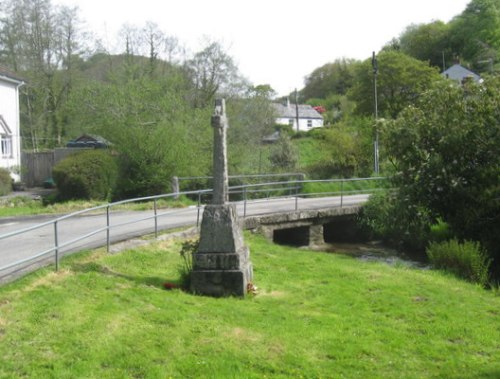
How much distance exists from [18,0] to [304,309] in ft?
121

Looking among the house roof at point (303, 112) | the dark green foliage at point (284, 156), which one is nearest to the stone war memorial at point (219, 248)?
the dark green foliage at point (284, 156)

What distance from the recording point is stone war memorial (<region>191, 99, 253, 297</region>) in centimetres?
961

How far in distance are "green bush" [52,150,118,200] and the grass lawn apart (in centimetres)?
1318

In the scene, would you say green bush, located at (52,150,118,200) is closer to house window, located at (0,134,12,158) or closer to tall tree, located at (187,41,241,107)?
house window, located at (0,134,12,158)

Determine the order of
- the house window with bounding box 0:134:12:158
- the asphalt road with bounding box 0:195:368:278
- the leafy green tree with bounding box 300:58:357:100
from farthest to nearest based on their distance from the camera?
the leafy green tree with bounding box 300:58:357:100 < the house window with bounding box 0:134:12:158 < the asphalt road with bounding box 0:195:368:278

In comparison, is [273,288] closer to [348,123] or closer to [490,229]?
[490,229]

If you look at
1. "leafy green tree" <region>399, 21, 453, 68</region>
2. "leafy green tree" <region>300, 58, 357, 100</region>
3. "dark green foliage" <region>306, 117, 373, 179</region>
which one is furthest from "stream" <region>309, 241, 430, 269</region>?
"leafy green tree" <region>300, 58, 357, 100</region>

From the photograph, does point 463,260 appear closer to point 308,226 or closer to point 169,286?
point 308,226

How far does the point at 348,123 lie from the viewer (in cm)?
4491

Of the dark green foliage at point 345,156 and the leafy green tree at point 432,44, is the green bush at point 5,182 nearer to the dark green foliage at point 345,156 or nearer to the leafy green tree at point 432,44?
the dark green foliage at point 345,156

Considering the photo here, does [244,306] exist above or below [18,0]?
below

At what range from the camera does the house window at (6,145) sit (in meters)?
31.8

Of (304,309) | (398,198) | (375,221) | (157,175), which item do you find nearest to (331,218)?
(375,221)

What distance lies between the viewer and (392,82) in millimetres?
46094
